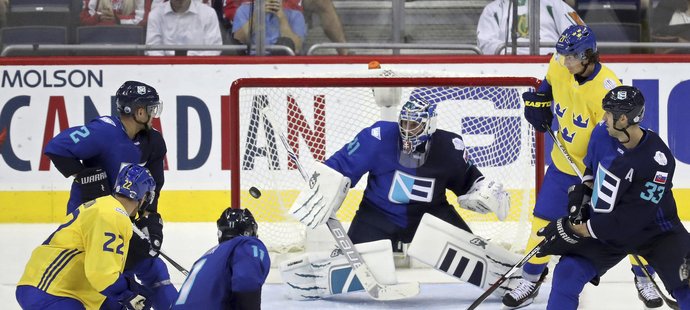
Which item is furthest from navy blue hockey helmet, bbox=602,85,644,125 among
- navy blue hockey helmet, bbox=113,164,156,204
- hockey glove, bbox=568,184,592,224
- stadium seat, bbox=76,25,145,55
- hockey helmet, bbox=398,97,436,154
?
stadium seat, bbox=76,25,145,55

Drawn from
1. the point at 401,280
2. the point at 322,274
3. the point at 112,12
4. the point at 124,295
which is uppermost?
the point at 112,12

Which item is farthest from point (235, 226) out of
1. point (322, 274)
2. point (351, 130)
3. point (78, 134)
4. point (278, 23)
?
point (278, 23)

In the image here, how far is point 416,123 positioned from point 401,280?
79 cm

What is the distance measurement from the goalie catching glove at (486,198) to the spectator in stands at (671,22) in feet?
6.76

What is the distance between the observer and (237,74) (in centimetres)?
661

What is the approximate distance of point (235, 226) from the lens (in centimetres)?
364

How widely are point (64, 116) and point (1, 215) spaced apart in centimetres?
60

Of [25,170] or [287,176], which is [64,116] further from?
[287,176]

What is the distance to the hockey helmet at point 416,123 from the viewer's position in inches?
193

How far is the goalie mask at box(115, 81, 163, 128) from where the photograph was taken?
4598 mm

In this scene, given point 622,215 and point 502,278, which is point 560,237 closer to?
point 622,215

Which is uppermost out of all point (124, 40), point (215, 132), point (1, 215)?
point (124, 40)

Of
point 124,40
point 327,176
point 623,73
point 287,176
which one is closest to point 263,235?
point 287,176

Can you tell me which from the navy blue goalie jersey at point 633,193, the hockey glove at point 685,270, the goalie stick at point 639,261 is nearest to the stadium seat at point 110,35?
the goalie stick at point 639,261
